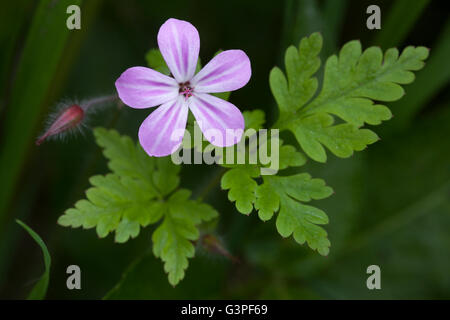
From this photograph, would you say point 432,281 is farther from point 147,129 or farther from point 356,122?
point 147,129

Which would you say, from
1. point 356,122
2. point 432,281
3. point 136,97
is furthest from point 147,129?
point 432,281

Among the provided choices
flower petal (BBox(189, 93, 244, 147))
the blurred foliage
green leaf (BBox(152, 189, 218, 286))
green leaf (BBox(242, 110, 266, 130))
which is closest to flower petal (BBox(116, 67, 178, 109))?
flower petal (BBox(189, 93, 244, 147))

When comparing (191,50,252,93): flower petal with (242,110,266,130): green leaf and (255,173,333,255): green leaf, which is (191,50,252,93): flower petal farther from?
(255,173,333,255): green leaf

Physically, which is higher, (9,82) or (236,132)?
(9,82)

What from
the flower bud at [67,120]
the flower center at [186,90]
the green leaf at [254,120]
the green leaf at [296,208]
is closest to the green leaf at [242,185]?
the green leaf at [296,208]
